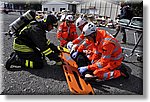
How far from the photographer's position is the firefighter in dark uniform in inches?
108

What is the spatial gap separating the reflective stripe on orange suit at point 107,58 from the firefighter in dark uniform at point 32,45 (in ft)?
2.24

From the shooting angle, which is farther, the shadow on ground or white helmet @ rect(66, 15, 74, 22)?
white helmet @ rect(66, 15, 74, 22)

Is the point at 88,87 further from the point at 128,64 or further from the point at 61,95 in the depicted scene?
the point at 128,64

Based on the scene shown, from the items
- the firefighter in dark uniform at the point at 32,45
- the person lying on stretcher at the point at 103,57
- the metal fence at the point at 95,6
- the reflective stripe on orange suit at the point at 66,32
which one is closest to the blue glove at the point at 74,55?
the firefighter in dark uniform at the point at 32,45

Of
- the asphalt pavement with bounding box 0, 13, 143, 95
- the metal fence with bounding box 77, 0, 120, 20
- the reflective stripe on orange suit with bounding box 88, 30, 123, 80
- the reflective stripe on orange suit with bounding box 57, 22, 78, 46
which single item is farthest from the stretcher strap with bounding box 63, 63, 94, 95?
the metal fence with bounding box 77, 0, 120, 20

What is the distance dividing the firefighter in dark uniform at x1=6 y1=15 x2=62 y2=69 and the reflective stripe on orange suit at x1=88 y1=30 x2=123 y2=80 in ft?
2.24

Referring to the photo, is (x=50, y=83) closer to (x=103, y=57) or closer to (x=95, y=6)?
(x=103, y=57)

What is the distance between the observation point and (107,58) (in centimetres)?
245

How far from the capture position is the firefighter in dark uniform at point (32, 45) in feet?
8.98

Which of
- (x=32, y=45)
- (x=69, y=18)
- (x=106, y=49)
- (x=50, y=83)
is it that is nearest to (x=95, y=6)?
(x=69, y=18)

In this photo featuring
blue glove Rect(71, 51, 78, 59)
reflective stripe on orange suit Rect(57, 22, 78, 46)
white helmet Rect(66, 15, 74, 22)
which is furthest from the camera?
reflective stripe on orange suit Rect(57, 22, 78, 46)

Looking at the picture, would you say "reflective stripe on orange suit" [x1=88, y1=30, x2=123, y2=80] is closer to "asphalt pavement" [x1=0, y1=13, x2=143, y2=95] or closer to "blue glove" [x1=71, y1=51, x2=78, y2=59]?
"asphalt pavement" [x1=0, y1=13, x2=143, y2=95]

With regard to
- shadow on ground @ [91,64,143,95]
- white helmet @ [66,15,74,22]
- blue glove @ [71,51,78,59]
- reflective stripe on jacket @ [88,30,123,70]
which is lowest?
shadow on ground @ [91,64,143,95]

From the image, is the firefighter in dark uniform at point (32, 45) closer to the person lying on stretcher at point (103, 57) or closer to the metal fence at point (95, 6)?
the person lying on stretcher at point (103, 57)
